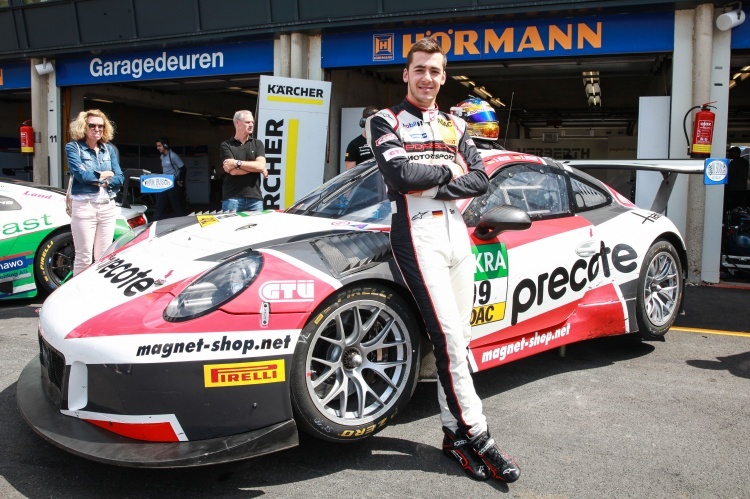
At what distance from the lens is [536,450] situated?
3.10 meters

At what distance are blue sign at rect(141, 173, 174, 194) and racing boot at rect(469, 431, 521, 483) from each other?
392 centimetres

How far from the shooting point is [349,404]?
10.0 ft

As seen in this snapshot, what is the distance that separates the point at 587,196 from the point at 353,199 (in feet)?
5.43

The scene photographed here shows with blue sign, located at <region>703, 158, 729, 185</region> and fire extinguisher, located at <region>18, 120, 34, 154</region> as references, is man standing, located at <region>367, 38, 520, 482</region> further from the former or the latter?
fire extinguisher, located at <region>18, 120, 34, 154</region>

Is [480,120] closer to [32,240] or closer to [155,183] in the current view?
[155,183]

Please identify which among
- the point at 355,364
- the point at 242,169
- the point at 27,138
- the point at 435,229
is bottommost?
the point at 355,364

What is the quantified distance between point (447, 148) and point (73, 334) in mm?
1740

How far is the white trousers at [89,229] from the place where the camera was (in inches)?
219

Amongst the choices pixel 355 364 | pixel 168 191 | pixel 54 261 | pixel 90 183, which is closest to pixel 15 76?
pixel 168 191

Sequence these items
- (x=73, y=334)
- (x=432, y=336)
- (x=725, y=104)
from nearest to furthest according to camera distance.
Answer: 1. (x=73, y=334)
2. (x=432, y=336)
3. (x=725, y=104)

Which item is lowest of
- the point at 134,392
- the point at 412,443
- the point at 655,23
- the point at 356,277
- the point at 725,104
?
the point at 412,443

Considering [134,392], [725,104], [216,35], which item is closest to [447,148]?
[134,392]

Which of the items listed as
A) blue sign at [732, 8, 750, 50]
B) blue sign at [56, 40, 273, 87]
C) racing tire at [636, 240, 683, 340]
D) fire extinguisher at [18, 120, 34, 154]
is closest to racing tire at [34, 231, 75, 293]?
racing tire at [636, 240, 683, 340]

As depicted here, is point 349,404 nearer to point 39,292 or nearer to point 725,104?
point 39,292
